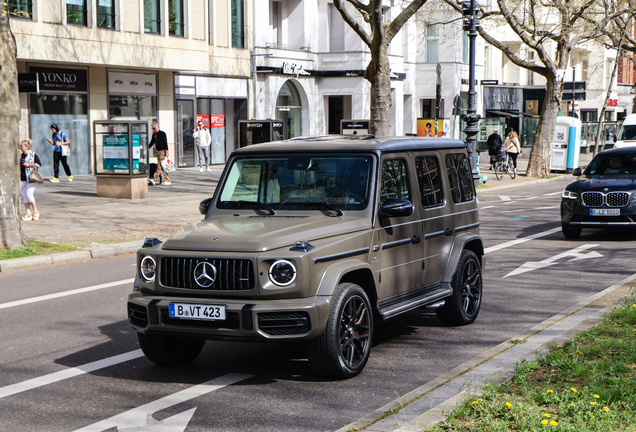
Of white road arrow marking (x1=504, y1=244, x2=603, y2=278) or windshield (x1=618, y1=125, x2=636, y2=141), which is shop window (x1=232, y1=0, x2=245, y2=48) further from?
white road arrow marking (x1=504, y1=244, x2=603, y2=278)

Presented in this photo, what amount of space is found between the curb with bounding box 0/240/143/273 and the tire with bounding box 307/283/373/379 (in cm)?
736

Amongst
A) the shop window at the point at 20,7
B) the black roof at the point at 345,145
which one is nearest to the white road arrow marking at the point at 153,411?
the black roof at the point at 345,145

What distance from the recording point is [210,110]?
35.5 m

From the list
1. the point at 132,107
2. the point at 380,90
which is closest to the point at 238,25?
the point at 132,107

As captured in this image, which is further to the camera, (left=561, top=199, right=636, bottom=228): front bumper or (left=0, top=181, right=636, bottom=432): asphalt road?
(left=561, top=199, right=636, bottom=228): front bumper

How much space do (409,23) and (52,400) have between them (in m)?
44.4

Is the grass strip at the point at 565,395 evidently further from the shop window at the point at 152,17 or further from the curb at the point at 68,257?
the shop window at the point at 152,17

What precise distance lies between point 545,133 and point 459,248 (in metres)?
26.0

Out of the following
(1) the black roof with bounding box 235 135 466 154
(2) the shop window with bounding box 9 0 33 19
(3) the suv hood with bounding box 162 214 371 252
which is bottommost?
(3) the suv hood with bounding box 162 214 371 252

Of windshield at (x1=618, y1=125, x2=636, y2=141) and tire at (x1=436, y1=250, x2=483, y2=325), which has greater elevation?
windshield at (x1=618, y1=125, x2=636, y2=141)

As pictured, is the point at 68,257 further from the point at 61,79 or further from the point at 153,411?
the point at 61,79

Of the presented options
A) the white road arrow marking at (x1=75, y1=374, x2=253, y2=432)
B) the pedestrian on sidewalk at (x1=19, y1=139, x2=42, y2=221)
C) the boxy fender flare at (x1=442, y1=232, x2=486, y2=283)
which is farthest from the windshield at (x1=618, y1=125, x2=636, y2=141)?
the white road arrow marking at (x1=75, y1=374, x2=253, y2=432)

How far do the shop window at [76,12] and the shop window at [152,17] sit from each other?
3.07 meters

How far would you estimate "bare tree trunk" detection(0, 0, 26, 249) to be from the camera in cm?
1216
